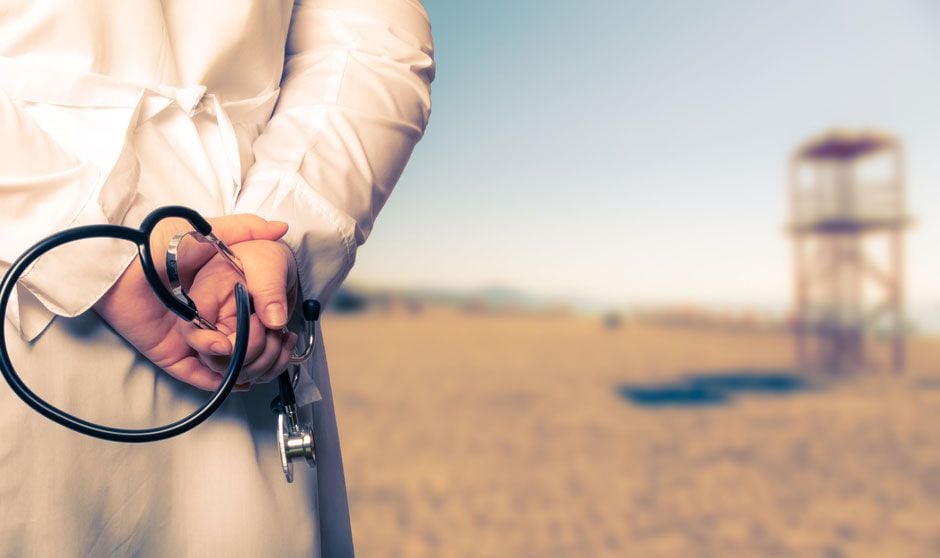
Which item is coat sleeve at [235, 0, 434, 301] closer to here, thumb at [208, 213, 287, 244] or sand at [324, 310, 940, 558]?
thumb at [208, 213, 287, 244]

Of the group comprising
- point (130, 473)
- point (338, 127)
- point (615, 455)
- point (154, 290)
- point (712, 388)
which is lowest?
point (615, 455)

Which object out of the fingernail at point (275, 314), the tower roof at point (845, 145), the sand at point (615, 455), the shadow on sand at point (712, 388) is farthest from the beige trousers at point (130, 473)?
the tower roof at point (845, 145)

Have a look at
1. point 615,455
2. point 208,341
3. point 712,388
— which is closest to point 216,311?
point 208,341

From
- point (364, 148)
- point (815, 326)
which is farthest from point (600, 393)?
point (364, 148)

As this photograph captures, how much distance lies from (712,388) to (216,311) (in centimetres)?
658

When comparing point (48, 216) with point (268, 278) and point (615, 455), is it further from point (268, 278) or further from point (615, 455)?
point (615, 455)

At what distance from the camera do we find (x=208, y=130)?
488 mm

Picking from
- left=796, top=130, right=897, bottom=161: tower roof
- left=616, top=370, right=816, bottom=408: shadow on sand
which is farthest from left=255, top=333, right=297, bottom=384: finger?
left=796, top=130, right=897, bottom=161: tower roof

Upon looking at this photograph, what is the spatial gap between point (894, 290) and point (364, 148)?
7.62m

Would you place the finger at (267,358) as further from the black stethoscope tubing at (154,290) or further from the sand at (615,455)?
the sand at (615,455)

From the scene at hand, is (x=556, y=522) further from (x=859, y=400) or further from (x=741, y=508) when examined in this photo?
(x=859, y=400)

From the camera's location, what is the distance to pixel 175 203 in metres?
0.45

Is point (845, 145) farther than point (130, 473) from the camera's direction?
Yes

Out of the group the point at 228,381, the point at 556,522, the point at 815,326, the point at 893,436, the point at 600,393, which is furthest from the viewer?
the point at 815,326
